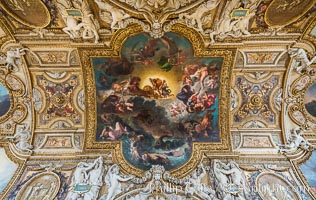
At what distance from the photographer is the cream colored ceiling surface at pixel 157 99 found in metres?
8.49

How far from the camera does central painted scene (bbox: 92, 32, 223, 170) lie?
9703 mm

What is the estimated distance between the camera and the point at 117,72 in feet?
32.5

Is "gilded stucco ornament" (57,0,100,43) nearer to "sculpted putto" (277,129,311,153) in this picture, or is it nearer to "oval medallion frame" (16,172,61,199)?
"oval medallion frame" (16,172,61,199)

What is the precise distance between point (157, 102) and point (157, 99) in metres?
0.14

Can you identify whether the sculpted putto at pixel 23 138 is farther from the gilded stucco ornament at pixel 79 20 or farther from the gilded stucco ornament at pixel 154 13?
the gilded stucco ornament at pixel 154 13

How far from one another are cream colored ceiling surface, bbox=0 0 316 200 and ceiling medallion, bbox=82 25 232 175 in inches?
1.7

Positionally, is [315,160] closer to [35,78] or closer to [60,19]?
[60,19]

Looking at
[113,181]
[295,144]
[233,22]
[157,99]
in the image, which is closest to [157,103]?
[157,99]

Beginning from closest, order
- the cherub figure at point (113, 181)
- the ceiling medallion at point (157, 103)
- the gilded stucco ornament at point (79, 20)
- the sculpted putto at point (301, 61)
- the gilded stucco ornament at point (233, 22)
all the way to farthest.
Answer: the gilded stucco ornament at point (79, 20) < the gilded stucco ornament at point (233, 22) < the cherub figure at point (113, 181) < the sculpted putto at point (301, 61) < the ceiling medallion at point (157, 103)

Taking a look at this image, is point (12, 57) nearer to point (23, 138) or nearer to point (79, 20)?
point (79, 20)

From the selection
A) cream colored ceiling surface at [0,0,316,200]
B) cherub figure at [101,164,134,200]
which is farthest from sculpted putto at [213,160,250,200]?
cherub figure at [101,164,134,200]

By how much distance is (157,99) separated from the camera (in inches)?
407

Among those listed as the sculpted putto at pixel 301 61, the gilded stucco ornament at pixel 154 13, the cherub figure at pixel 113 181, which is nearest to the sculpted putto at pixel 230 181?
the cherub figure at pixel 113 181

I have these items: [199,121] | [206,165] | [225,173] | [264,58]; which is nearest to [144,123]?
[199,121]
